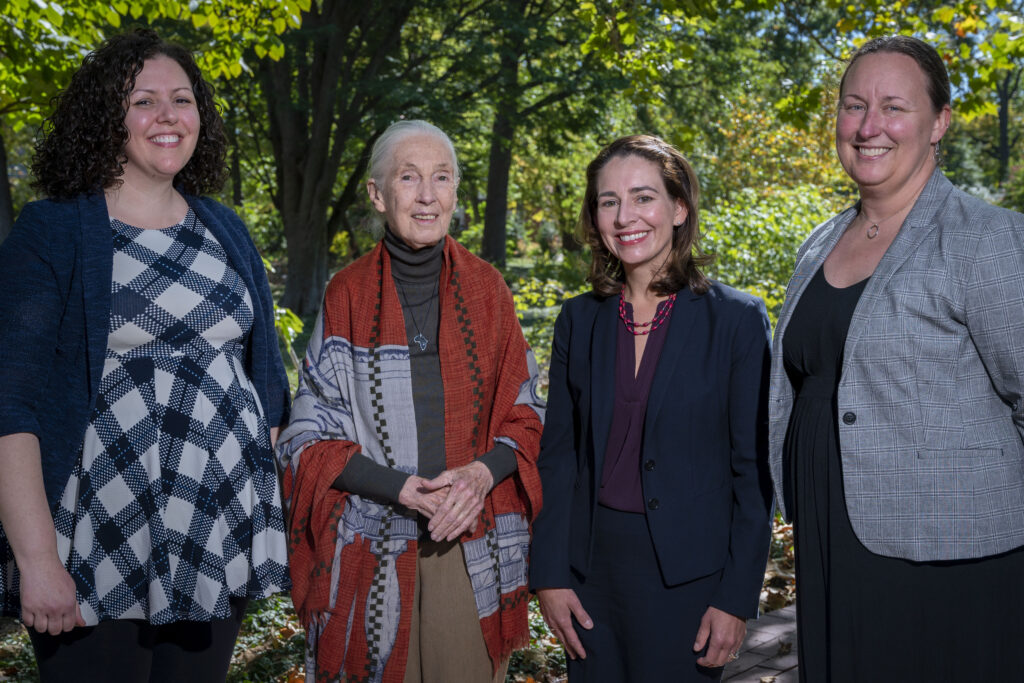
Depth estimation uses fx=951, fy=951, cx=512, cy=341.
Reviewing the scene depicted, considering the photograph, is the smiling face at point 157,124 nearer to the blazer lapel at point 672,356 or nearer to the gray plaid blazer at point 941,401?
the blazer lapel at point 672,356

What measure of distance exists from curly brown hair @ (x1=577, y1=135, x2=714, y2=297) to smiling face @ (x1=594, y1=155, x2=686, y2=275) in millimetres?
28

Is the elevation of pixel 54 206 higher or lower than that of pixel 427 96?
lower

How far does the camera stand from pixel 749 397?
269cm

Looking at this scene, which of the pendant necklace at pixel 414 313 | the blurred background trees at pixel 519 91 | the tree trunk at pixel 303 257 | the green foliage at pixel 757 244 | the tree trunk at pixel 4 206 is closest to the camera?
the pendant necklace at pixel 414 313

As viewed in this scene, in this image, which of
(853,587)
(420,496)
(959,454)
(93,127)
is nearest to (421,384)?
(420,496)

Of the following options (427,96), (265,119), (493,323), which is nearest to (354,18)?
(427,96)

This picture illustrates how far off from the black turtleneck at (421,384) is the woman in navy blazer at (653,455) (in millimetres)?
274

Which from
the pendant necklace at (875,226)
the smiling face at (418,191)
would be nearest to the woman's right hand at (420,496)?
the smiling face at (418,191)

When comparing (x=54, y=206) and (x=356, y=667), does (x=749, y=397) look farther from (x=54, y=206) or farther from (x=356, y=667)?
(x=54, y=206)

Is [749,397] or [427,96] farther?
[427,96]

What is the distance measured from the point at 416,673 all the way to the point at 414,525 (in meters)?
0.45

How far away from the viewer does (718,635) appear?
2607 mm

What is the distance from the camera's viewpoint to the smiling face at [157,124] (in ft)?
8.61

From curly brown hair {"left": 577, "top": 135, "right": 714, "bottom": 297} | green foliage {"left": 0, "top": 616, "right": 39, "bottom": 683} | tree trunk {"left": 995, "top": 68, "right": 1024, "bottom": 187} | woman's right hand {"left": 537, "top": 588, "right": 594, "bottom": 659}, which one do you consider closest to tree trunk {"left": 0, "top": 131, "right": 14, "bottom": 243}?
green foliage {"left": 0, "top": 616, "right": 39, "bottom": 683}
